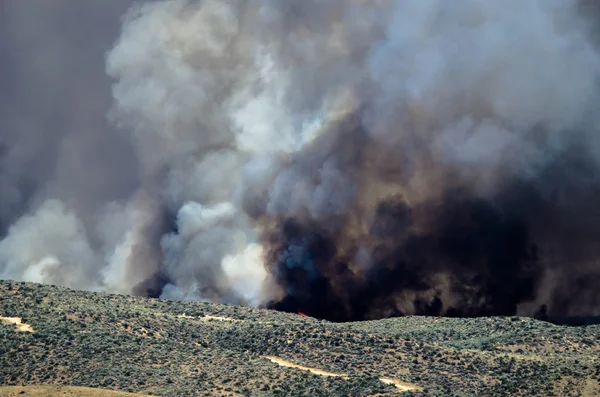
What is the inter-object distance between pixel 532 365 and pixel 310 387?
24.1 m

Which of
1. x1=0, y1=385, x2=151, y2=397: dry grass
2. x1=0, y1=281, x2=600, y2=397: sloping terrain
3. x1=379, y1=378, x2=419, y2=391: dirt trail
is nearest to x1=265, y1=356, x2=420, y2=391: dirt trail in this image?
x1=379, y1=378, x2=419, y2=391: dirt trail

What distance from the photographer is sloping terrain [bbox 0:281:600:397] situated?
398ft

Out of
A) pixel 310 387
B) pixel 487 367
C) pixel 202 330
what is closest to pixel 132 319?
pixel 202 330

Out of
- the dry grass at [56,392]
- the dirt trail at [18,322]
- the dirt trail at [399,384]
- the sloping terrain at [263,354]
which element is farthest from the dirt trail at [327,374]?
the dirt trail at [18,322]

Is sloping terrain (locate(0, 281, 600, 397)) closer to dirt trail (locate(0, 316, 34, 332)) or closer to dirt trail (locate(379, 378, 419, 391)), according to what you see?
dirt trail (locate(379, 378, 419, 391))

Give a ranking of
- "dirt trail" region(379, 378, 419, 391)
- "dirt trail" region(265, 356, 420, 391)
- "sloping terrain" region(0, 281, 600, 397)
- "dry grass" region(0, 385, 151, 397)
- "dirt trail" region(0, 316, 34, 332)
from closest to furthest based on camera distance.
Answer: "dry grass" region(0, 385, 151, 397), "sloping terrain" region(0, 281, 600, 397), "dirt trail" region(379, 378, 419, 391), "dirt trail" region(265, 356, 420, 391), "dirt trail" region(0, 316, 34, 332)

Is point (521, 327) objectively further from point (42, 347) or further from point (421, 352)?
point (42, 347)

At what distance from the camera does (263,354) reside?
134125mm

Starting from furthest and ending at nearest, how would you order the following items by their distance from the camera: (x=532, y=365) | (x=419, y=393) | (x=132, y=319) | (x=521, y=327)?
1. (x=521, y=327)
2. (x=132, y=319)
3. (x=532, y=365)
4. (x=419, y=393)

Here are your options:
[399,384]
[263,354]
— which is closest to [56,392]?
[263,354]

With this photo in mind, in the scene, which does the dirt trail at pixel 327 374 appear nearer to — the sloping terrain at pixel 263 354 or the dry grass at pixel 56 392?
the sloping terrain at pixel 263 354

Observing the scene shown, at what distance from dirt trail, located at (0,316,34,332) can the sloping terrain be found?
0.64m

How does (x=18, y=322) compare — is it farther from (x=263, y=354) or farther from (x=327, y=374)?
(x=327, y=374)

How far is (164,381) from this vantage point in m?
121
